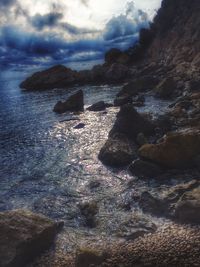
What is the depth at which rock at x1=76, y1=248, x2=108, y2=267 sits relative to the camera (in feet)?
53.0

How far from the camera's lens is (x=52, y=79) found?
323 ft

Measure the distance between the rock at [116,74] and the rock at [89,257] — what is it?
262 ft

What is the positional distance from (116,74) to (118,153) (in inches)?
2743

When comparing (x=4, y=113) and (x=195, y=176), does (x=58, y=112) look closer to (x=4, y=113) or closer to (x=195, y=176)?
(x=4, y=113)

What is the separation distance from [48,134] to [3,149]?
20.2 ft

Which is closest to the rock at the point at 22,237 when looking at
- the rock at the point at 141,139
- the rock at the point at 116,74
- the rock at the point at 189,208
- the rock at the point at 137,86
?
the rock at the point at 189,208

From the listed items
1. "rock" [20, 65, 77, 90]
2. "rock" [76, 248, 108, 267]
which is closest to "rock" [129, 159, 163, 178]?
"rock" [76, 248, 108, 267]

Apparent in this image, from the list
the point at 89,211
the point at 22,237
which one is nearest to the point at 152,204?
the point at 89,211

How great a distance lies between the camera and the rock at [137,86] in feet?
210

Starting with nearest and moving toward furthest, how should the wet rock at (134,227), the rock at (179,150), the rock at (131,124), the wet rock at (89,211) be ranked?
the wet rock at (134,227)
the wet rock at (89,211)
the rock at (179,150)
the rock at (131,124)

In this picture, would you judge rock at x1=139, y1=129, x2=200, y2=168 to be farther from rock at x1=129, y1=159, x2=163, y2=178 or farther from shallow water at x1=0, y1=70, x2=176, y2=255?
shallow water at x1=0, y1=70, x2=176, y2=255

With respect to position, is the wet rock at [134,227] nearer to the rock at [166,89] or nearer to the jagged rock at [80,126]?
the jagged rock at [80,126]

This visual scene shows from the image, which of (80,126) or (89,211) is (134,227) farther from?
(80,126)

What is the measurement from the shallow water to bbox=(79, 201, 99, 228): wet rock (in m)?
0.29
